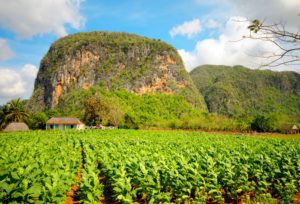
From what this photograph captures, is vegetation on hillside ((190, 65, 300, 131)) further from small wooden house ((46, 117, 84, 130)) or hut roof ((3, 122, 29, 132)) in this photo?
hut roof ((3, 122, 29, 132))

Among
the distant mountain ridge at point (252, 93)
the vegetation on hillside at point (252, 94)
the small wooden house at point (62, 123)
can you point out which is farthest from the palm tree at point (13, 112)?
the distant mountain ridge at point (252, 93)

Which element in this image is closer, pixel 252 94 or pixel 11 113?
pixel 11 113

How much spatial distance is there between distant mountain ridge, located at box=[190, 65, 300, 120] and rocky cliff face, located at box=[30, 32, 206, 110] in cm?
4040

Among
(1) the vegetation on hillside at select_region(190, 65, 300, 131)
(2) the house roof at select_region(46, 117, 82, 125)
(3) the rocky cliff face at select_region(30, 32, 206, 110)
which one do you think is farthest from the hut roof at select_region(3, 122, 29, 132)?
(1) the vegetation on hillside at select_region(190, 65, 300, 131)

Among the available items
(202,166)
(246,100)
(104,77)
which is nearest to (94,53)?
(104,77)

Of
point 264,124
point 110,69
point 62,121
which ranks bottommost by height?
point 264,124

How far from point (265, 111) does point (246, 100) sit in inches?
673

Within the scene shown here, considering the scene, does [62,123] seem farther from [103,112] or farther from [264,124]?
[264,124]

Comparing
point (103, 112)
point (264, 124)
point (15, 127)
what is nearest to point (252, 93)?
point (264, 124)

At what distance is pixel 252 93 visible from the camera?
572 ft

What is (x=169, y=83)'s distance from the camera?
126 meters

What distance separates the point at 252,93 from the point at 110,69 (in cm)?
9396

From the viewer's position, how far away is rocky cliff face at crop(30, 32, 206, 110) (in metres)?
121

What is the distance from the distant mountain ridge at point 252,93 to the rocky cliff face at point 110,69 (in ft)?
133
